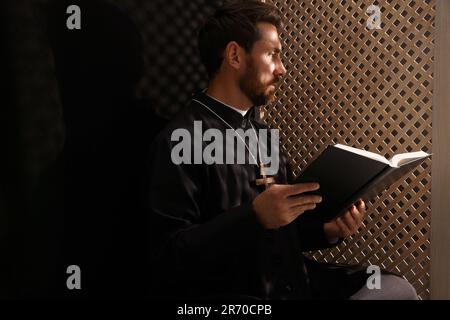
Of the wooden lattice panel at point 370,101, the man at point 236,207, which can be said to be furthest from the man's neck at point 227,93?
the wooden lattice panel at point 370,101

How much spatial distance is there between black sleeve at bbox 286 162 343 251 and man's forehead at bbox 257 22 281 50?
1.92 feet

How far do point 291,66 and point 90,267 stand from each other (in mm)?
1437

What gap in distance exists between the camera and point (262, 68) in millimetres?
1421

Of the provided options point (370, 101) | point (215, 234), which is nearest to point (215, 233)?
point (215, 234)

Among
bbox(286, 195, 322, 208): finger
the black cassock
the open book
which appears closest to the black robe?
the black cassock

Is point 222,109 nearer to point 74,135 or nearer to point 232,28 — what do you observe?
point 232,28

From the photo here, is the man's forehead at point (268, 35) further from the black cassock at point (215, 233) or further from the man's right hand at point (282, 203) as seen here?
the man's right hand at point (282, 203)

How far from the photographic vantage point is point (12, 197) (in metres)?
1.28

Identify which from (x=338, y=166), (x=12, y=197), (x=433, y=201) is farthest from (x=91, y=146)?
(x=433, y=201)

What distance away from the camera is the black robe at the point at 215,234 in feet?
3.92

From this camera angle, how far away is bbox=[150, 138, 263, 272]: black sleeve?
1.19 metres

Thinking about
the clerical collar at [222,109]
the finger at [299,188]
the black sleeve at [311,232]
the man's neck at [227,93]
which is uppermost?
the man's neck at [227,93]

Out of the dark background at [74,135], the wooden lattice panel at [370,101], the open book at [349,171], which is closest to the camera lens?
the open book at [349,171]

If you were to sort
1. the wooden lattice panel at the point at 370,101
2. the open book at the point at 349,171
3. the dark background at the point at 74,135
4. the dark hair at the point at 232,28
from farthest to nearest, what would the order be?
the wooden lattice panel at the point at 370,101, the dark hair at the point at 232,28, the dark background at the point at 74,135, the open book at the point at 349,171
